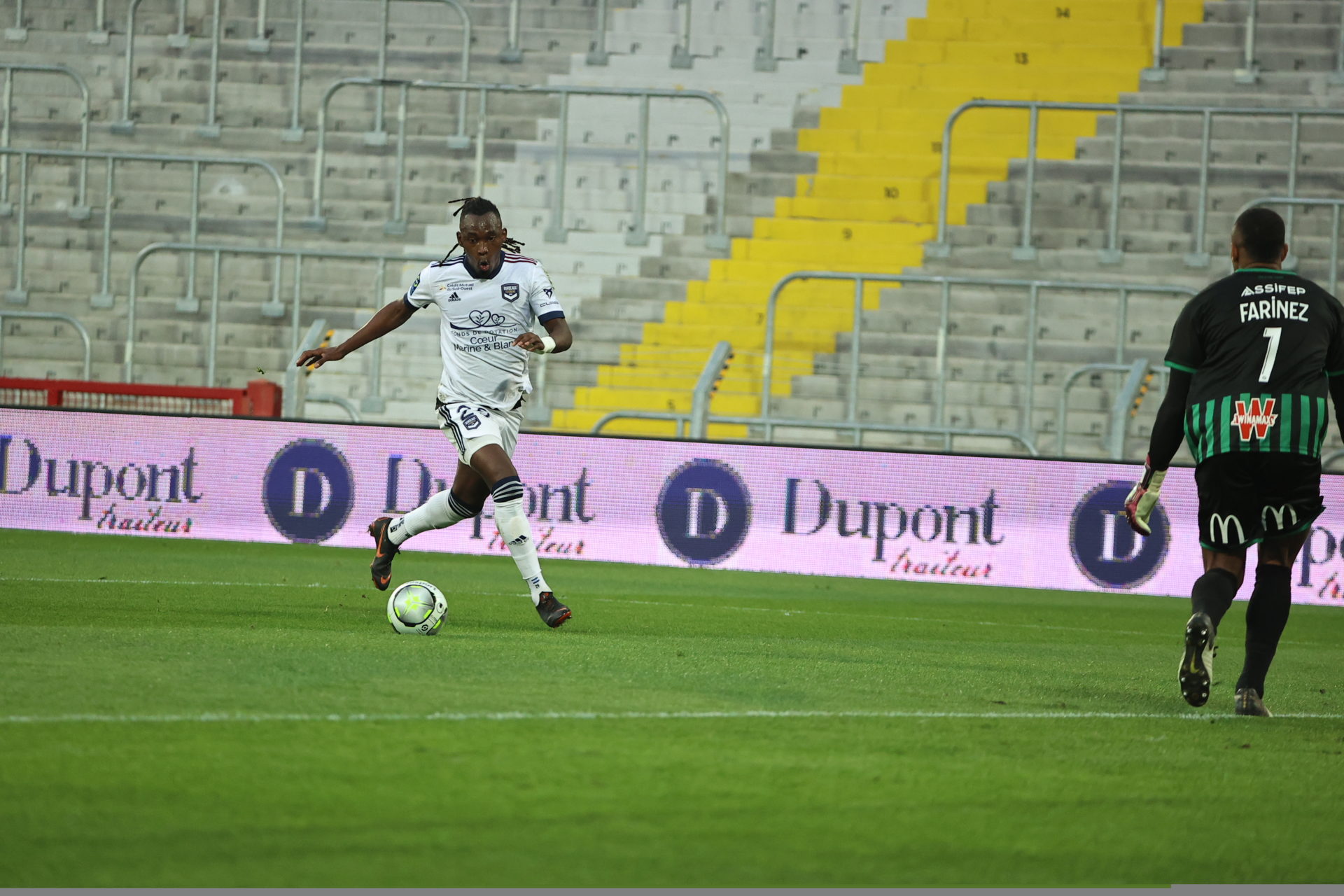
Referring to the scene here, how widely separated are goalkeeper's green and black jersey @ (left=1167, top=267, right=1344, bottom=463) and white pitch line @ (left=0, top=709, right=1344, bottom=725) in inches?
40.9

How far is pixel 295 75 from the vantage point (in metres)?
19.6

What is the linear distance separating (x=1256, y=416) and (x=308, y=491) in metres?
9.54

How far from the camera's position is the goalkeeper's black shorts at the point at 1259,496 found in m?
6.10

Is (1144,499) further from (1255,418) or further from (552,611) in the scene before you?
(552,611)

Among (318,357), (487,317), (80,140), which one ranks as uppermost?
(80,140)

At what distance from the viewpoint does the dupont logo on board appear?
1369 centimetres

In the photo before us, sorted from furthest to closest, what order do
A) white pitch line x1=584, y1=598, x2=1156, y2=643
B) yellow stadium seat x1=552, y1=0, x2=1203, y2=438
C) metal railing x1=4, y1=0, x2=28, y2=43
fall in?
metal railing x1=4, y1=0, x2=28, y2=43, yellow stadium seat x1=552, y1=0, x2=1203, y2=438, white pitch line x1=584, y1=598, x2=1156, y2=643

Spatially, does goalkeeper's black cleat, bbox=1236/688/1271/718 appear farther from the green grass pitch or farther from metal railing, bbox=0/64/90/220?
metal railing, bbox=0/64/90/220

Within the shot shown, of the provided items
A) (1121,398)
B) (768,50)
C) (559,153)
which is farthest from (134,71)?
(1121,398)

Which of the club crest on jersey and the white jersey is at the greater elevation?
the white jersey

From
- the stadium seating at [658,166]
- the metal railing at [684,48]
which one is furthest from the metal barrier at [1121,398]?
the metal railing at [684,48]

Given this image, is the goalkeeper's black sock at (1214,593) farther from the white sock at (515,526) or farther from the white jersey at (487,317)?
the white jersey at (487,317)

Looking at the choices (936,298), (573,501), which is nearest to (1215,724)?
(573,501)

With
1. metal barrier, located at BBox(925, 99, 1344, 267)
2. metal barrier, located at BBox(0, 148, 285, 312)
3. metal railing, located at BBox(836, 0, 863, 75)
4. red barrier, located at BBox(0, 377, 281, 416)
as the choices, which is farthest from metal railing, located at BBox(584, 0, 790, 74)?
red barrier, located at BBox(0, 377, 281, 416)
